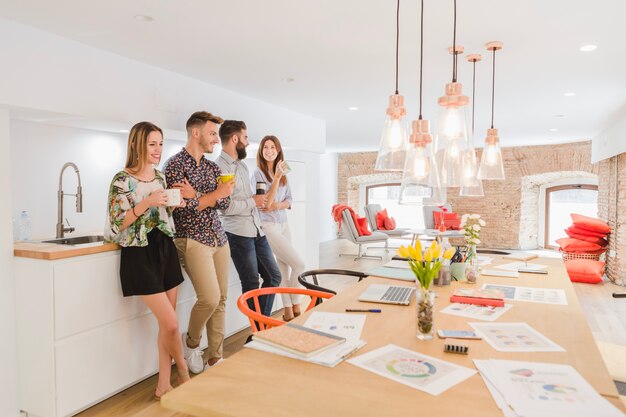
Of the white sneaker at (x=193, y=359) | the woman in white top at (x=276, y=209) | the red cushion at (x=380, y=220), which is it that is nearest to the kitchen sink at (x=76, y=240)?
the white sneaker at (x=193, y=359)

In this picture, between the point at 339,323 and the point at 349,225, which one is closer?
the point at 339,323

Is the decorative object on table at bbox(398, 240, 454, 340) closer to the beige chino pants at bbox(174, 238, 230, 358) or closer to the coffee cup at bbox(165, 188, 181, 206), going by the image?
the coffee cup at bbox(165, 188, 181, 206)

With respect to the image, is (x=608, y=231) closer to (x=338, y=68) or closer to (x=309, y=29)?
(x=338, y=68)

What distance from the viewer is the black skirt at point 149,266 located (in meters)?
2.59

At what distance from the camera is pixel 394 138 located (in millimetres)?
2068

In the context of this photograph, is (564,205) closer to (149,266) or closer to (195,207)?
(195,207)

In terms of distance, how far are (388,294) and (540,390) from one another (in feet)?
3.52

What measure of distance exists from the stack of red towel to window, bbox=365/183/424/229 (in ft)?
15.1

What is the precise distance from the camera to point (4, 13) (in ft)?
8.01

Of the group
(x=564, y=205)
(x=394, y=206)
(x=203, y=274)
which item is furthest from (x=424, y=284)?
(x=394, y=206)

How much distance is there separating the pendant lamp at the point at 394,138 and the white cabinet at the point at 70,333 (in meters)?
1.74

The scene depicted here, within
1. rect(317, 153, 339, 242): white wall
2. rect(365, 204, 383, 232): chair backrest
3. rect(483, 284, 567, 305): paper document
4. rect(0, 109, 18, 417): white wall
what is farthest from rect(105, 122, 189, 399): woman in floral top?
rect(317, 153, 339, 242): white wall

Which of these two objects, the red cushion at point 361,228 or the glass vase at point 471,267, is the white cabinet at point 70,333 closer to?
the glass vase at point 471,267

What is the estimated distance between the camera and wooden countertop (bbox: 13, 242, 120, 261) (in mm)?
2408
